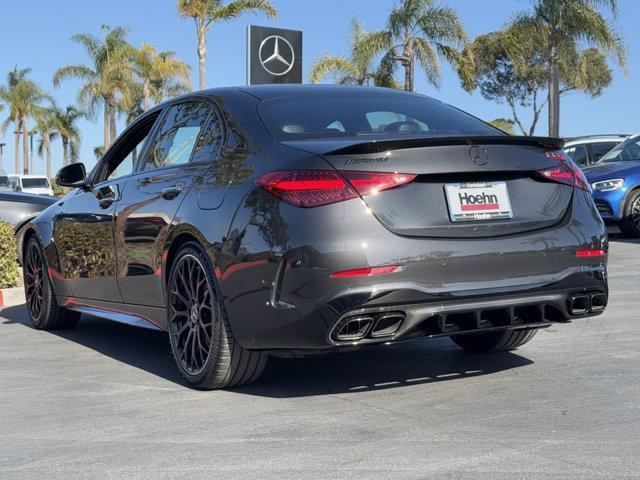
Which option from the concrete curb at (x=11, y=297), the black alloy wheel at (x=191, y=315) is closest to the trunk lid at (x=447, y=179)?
the black alloy wheel at (x=191, y=315)

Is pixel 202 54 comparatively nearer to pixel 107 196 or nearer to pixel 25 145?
pixel 107 196

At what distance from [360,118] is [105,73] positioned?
48.1 metres

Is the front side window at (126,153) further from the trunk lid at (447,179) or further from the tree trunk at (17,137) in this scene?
the tree trunk at (17,137)

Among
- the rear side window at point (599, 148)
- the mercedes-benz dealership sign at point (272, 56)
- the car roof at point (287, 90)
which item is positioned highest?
the mercedes-benz dealership sign at point (272, 56)

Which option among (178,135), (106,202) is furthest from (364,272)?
(106,202)

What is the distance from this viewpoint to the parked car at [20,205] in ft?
46.0

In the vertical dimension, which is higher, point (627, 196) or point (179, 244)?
point (179, 244)

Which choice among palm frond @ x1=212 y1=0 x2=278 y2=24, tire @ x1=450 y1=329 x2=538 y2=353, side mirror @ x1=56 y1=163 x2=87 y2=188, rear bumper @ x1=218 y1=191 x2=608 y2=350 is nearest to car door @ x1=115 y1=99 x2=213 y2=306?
rear bumper @ x1=218 y1=191 x2=608 y2=350

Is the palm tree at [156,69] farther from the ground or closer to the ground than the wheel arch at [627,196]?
farther from the ground

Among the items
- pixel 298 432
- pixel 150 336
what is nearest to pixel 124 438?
pixel 298 432

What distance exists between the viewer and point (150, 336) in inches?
295

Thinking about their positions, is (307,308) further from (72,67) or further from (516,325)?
(72,67)

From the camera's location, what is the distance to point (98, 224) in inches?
255

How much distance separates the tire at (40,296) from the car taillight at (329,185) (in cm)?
356
